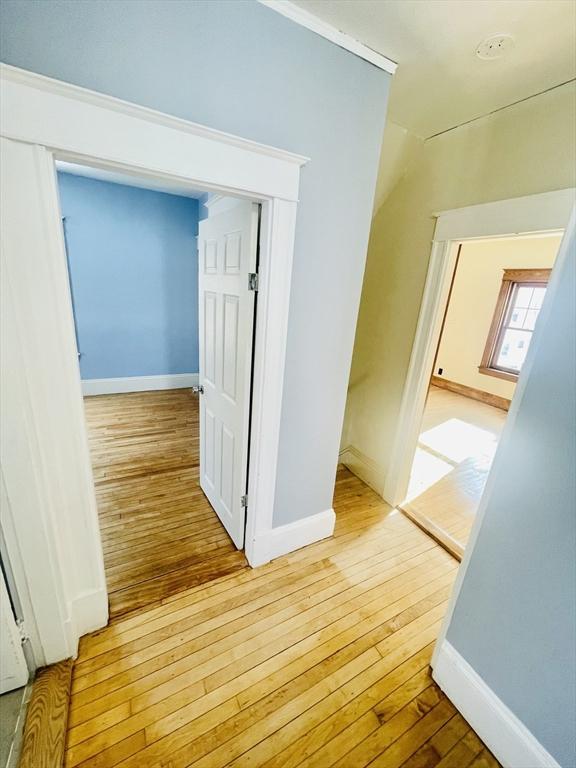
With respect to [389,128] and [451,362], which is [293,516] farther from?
[451,362]

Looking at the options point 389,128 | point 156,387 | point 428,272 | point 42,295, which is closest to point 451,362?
point 428,272

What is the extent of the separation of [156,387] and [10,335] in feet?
12.6

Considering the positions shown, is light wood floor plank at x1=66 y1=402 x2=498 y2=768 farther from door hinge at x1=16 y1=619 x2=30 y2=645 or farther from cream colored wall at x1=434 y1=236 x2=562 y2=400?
cream colored wall at x1=434 y1=236 x2=562 y2=400

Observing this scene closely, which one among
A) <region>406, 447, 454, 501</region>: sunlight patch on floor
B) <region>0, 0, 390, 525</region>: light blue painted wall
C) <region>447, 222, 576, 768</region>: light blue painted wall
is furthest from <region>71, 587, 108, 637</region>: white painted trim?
<region>406, 447, 454, 501</region>: sunlight patch on floor

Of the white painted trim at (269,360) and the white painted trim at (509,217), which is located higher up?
the white painted trim at (509,217)

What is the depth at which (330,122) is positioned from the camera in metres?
1.37

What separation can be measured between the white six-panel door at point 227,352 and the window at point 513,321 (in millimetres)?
4759

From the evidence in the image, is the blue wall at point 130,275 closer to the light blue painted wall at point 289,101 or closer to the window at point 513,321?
the light blue painted wall at point 289,101

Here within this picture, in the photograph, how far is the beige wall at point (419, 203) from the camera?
1511 millimetres

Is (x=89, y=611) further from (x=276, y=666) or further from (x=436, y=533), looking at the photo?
(x=436, y=533)

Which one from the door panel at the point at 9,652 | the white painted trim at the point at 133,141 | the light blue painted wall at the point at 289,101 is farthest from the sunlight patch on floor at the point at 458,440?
the door panel at the point at 9,652

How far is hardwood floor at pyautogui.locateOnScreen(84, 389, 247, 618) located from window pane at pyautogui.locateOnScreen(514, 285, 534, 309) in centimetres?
528

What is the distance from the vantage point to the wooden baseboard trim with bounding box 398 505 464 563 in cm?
209

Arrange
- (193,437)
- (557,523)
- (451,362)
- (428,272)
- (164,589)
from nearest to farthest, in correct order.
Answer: (557,523)
(164,589)
(428,272)
(193,437)
(451,362)
